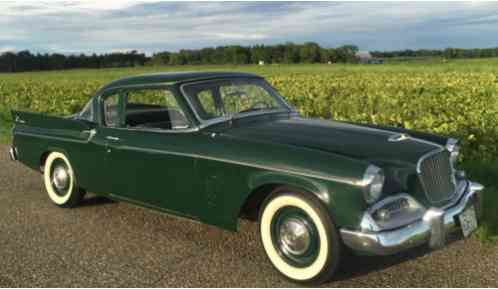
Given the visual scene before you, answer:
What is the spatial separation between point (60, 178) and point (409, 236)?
396 centimetres

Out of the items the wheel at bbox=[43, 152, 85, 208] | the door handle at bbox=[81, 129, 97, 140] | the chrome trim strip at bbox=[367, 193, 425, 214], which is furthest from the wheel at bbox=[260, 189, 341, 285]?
the wheel at bbox=[43, 152, 85, 208]

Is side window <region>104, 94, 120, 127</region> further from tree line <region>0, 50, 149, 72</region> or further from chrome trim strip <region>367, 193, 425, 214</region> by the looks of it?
tree line <region>0, 50, 149, 72</region>

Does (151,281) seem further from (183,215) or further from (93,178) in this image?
(93,178)

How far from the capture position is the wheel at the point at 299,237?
345 centimetres

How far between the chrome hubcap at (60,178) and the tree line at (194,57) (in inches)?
3052

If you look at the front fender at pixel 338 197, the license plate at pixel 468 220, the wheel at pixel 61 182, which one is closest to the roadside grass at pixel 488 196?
the license plate at pixel 468 220

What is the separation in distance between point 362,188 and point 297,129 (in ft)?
3.59

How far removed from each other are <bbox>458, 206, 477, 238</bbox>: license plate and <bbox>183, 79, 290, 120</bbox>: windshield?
193 centimetres

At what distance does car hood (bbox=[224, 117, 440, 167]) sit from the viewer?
3666 mm

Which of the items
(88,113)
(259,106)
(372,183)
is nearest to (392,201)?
(372,183)

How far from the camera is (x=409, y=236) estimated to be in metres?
3.36

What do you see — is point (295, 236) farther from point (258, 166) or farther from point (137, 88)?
point (137, 88)

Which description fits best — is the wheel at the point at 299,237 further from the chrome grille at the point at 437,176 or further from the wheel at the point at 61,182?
the wheel at the point at 61,182

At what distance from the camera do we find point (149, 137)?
4.62 m
